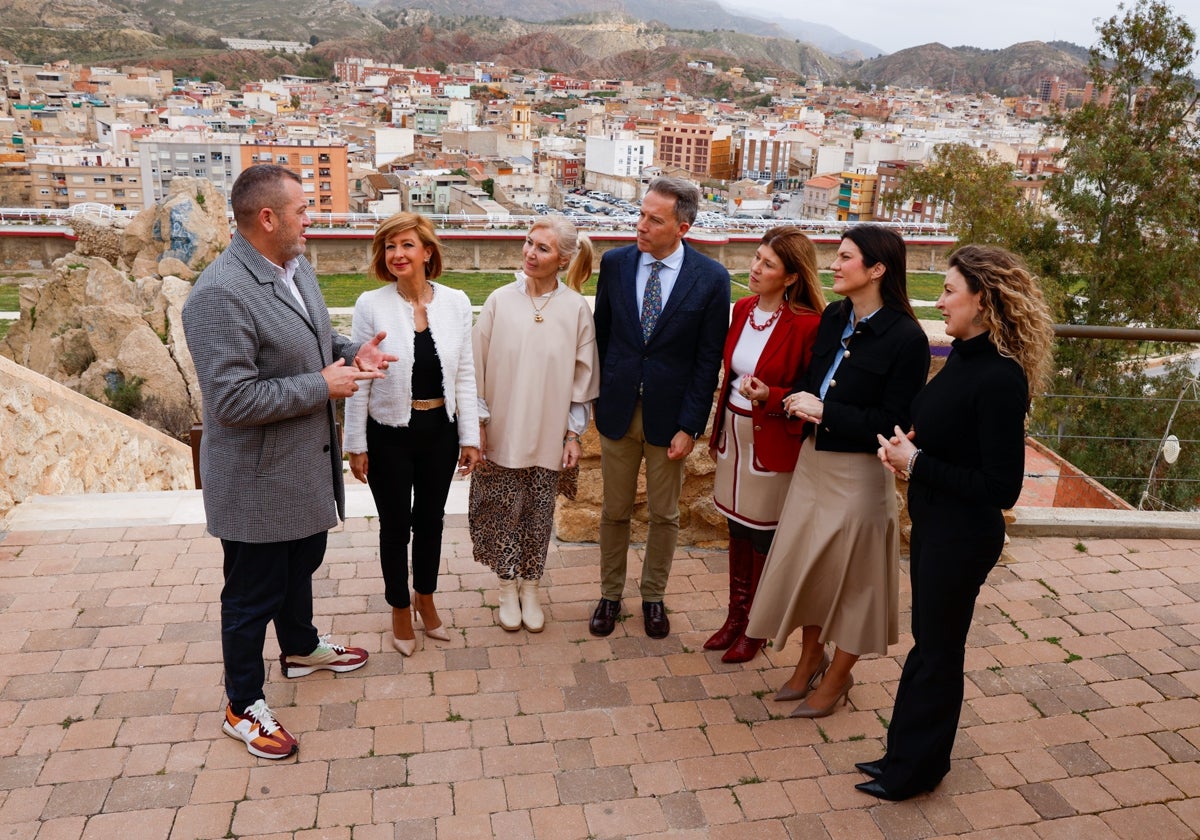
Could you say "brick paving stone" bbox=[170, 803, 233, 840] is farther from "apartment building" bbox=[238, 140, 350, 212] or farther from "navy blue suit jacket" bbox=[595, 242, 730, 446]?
"apartment building" bbox=[238, 140, 350, 212]

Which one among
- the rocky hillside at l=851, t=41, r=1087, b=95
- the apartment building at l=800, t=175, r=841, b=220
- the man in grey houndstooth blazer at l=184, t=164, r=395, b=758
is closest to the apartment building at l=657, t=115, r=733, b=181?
the apartment building at l=800, t=175, r=841, b=220

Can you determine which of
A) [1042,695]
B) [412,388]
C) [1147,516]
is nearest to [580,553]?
[412,388]

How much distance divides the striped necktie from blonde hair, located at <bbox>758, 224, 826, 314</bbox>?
42cm

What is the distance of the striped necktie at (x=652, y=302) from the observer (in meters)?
3.28

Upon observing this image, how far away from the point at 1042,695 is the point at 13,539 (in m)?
4.29

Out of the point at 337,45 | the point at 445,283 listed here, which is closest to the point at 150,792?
the point at 445,283

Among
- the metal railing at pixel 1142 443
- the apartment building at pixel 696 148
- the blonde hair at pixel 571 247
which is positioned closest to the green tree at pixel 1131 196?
the metal railing at pixel 1142 443

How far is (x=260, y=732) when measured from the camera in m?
2.77

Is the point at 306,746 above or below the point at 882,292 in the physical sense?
below

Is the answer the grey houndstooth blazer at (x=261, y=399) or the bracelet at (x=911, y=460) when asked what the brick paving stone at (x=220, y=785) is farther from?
the bracelet at (x=911, y=460)

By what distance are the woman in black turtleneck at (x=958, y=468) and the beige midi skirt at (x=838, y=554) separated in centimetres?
25

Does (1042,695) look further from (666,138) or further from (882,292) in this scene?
(666,138)

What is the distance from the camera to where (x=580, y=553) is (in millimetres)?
4215

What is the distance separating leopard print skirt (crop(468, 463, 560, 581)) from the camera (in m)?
3.47
